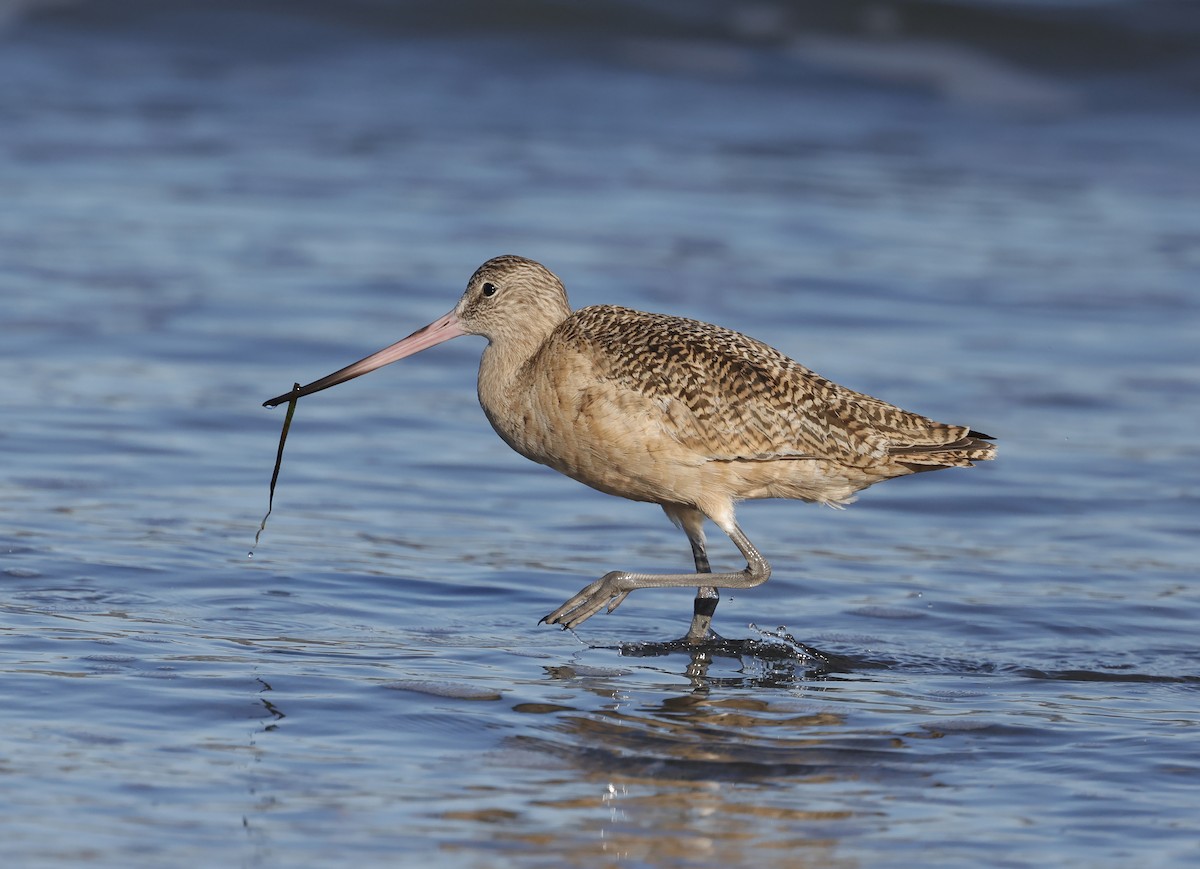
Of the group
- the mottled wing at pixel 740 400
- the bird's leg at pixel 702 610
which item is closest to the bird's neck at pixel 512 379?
the mottled wing at pixel 740 400

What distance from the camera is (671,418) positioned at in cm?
645

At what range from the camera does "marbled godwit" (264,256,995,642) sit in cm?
645

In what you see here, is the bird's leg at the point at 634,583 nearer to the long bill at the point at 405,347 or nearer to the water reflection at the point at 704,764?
the water reflection at the point at 704,764

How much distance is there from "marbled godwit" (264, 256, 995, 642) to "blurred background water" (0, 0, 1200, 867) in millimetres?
500

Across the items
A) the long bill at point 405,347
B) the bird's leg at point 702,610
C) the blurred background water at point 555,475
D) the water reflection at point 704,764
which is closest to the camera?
the water reflection at point 704,764

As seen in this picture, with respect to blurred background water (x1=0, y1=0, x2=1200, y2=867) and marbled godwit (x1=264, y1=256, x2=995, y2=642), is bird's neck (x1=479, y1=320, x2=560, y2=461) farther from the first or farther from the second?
blurred background water (x1=0, y1=0, x2=1200, y2=867)

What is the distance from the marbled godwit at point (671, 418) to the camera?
254 inches

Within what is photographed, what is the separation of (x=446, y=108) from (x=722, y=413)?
40.7ft

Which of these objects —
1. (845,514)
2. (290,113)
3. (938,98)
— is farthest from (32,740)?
(938,98)

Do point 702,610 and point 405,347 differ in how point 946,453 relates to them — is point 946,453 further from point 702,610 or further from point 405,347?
point 405,347

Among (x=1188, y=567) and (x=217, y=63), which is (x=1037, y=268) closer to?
(x=1188, y=567)

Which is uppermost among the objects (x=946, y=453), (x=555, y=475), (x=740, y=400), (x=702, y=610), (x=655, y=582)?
(x=740, y=400)

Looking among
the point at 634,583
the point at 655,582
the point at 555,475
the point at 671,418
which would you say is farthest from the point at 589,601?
the point at 555,475

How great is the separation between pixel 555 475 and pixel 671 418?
2.73 m
